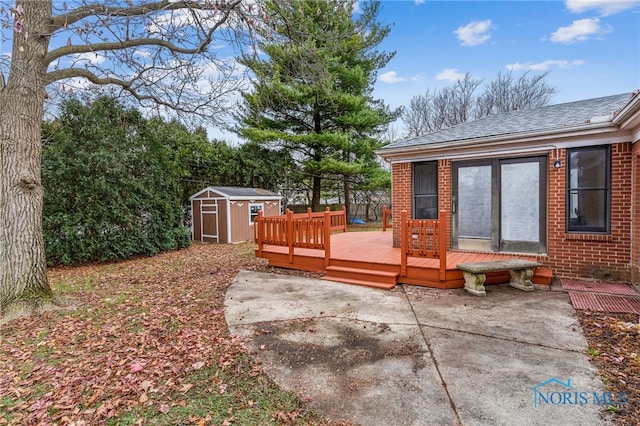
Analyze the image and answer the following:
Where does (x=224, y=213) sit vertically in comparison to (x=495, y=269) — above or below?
above

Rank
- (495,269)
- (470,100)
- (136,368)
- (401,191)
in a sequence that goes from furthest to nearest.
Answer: (470,100)
(401,191)
(495,269)
(136,368)

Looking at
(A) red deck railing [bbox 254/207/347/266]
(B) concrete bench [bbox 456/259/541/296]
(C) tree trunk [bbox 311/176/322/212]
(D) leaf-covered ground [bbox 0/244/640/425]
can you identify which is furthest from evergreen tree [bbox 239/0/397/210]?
(D) leaf-covered ground [bbox 0/244/640/425]

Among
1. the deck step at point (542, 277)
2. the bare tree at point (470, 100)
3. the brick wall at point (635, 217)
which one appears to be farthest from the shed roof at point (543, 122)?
the bare tree at point (470, 100)

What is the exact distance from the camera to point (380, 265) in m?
6.09

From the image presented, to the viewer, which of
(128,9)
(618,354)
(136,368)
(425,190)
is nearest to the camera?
(136,368)

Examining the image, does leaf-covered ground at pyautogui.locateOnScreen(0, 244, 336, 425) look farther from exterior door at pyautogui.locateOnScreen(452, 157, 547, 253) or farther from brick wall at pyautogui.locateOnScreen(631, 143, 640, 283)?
brick wall at pyautogui.locateOnScreen(631, 143, 640, 283)

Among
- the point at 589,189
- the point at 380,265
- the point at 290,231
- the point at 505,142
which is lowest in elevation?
the point at 380,265

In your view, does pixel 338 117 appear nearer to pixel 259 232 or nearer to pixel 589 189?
pixel 259 232

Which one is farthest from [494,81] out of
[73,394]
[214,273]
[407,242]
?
[73,394]

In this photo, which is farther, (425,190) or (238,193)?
(238,193)

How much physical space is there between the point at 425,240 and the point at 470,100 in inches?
879

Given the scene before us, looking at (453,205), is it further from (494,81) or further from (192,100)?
(494,81)

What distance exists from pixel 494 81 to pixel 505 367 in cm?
2539

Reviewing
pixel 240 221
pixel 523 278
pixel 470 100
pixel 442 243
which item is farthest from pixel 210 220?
pixel 470 100
